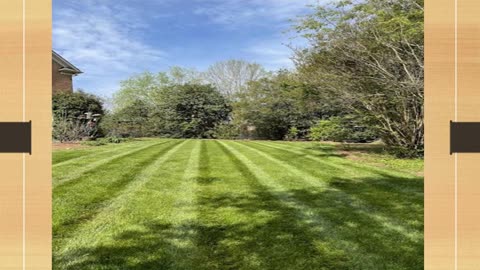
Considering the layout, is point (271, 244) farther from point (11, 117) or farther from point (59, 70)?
point (59, 70)

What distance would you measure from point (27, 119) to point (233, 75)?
53.7 ft

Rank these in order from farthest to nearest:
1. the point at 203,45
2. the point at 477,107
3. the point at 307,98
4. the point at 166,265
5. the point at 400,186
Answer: the point at 307,98 < the point at 400,186 < the point at 166,265 < the point at 203,45 < the point at 477,107

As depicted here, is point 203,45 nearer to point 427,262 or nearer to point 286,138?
point 427,262

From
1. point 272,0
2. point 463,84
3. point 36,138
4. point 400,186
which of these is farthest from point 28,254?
point 400,186

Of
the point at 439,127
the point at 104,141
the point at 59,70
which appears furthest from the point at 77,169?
the point at 439,127

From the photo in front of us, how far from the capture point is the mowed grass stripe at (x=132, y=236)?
2907 mm

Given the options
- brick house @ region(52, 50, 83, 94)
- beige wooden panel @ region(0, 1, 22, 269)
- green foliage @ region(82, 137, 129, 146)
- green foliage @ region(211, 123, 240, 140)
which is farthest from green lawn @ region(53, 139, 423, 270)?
green foliage @ region(211, 123, 240, 140)

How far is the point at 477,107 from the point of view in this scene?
927mm

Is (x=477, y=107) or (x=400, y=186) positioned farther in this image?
(x=400, y=186)

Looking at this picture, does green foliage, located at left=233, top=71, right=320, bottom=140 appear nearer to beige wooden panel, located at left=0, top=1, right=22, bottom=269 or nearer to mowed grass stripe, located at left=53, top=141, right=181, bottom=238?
mowed grass stripe, located at left=53, top=141, right=181, bottom=238

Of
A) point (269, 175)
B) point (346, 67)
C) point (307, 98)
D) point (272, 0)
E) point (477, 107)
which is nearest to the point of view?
point (477, 107)

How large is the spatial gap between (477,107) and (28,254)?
1.35 meters

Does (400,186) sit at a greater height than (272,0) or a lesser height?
lesser

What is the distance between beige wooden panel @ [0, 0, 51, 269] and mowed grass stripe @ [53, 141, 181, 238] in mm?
2795
